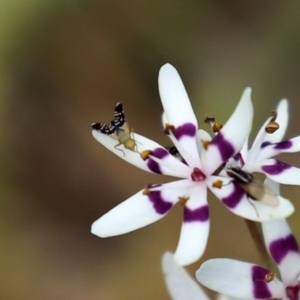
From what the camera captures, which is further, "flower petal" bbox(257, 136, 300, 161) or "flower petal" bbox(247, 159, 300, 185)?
"flower petal" bbox(257, 136, 300, 161)

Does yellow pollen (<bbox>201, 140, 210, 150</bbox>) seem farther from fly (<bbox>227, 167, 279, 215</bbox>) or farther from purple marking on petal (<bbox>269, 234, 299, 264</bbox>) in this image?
purple marking on petal (<bbox>269, 234, 299, 264</bbox>)

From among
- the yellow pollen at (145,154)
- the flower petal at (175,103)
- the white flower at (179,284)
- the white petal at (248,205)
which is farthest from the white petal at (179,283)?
the flower petal at (175,103)

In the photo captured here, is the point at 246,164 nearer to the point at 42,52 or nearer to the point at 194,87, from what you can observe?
the point at 194,87

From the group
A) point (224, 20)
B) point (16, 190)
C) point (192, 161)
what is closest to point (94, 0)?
point (224, 20)

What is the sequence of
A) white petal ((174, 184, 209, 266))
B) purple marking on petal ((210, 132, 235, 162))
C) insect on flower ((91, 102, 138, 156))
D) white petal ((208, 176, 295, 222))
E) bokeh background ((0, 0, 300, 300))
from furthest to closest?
bokeh background ((0, 0, 300, 300)) → insect on flower ((91, 102, 138, 156)) → purple marking on petal ((210, 132, 235, 162)) → white petal ((174, 184, 209, 266)) → white petal ((208, 176, 295, 222))

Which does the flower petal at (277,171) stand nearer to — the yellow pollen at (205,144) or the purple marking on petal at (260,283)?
the yellow pollen at (205,144)

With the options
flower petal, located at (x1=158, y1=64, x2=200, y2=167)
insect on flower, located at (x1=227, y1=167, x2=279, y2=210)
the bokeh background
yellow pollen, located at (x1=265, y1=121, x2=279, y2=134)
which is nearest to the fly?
insect on flower, located at (x1=227, y1=167, x2=279, y2=210)
